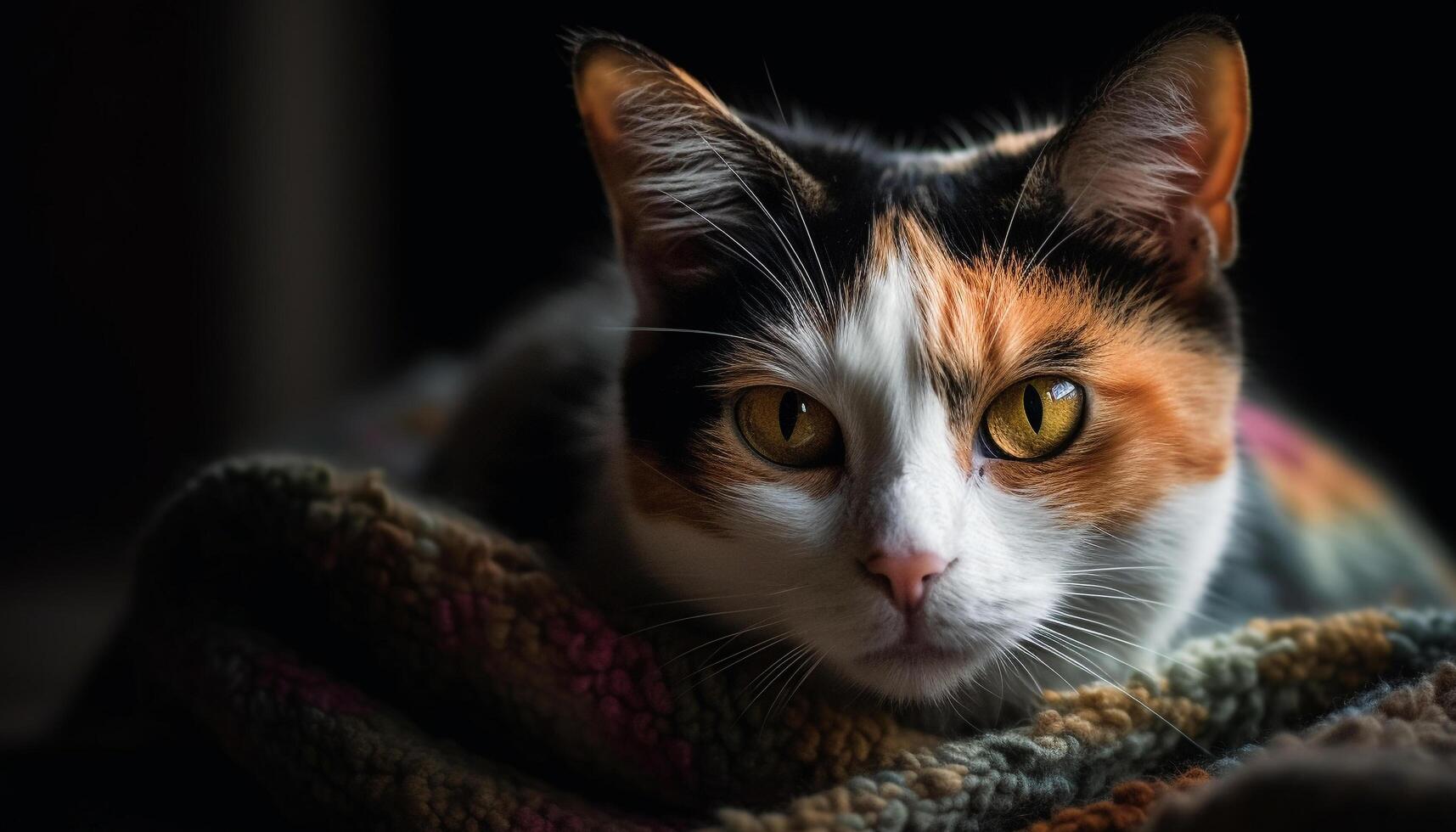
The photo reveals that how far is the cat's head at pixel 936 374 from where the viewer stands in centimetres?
77

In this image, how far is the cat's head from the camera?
768mm

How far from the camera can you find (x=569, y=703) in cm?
80

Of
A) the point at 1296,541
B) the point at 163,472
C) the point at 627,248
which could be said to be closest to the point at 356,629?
the point at 627,248

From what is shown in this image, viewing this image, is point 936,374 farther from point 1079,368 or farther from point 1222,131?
point 1222,131

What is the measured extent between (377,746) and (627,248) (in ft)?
1.56

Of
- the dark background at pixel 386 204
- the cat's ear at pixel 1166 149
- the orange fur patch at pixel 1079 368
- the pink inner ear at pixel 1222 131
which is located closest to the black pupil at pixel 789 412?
the orange fur patch at pixel 1079 368

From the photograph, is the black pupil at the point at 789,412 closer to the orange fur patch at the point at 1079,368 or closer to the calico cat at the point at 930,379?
the calico cat at the point at 930,379

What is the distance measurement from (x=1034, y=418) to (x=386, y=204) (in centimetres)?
224

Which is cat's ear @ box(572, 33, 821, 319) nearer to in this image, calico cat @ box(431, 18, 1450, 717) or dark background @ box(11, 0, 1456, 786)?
calico cat @ box(431, 18, 1450, 717)

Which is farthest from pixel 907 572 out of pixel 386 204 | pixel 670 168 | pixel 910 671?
pixel 386 204

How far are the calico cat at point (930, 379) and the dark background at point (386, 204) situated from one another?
296mm

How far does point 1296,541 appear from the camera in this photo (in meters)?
1.25

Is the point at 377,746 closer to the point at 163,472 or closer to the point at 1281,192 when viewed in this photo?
the point at 1281,192

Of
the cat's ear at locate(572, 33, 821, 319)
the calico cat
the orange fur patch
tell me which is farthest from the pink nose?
the cat's ear at locate(572, 33, 821, 319)
